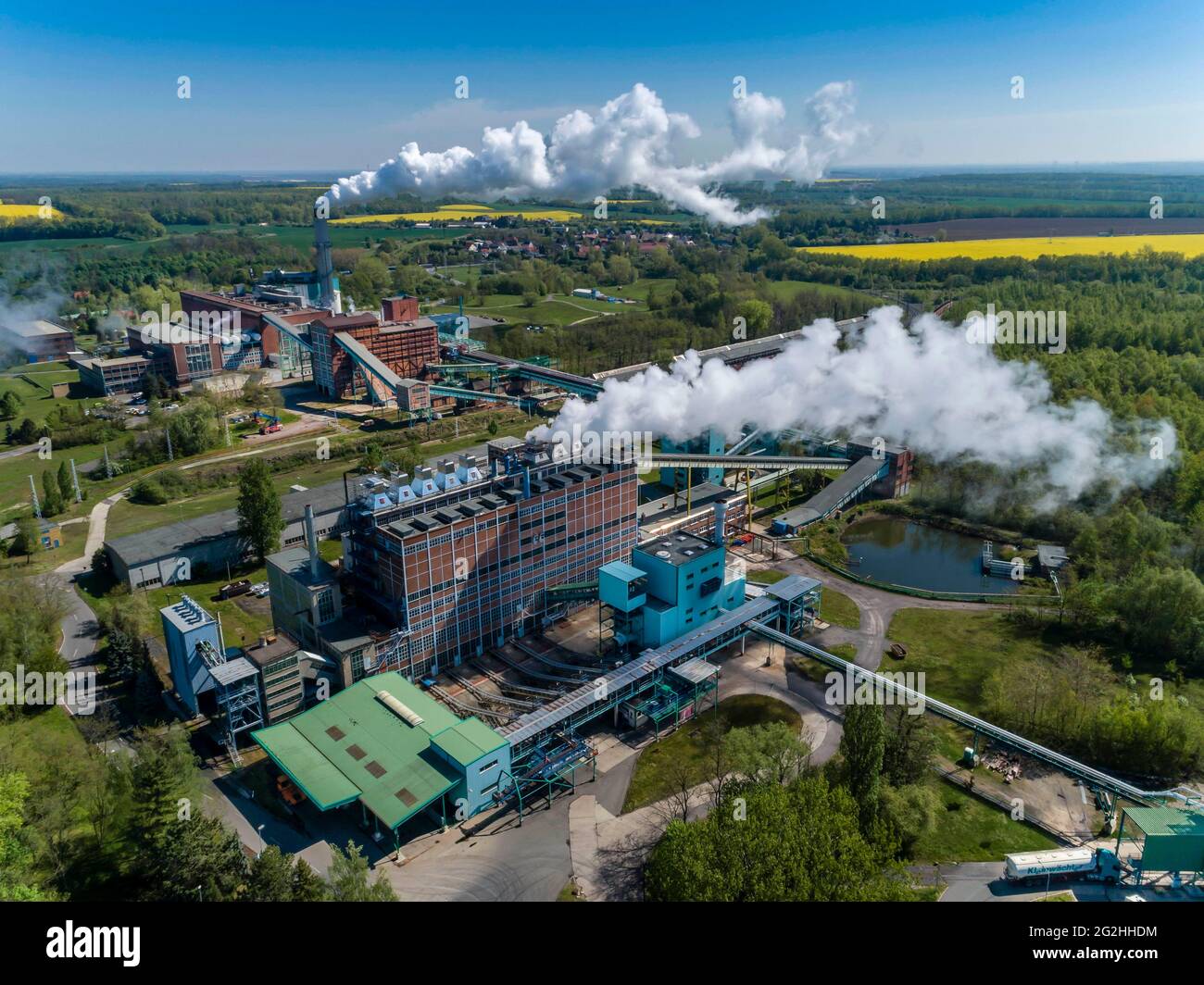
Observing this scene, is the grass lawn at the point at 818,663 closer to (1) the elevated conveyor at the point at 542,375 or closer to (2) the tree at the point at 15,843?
(2) the tree at the point at 15,843

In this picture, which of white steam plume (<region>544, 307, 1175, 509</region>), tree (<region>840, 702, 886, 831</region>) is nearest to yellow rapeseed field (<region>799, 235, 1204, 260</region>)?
white steam plume (<region>544, 307, 1175, 509</region>)

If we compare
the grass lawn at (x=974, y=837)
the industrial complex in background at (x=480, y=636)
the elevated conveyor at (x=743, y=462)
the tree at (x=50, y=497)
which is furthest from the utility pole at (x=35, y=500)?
the grass lawn at (x=974, y=837)

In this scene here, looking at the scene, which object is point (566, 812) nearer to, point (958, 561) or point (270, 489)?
point (270, 489)

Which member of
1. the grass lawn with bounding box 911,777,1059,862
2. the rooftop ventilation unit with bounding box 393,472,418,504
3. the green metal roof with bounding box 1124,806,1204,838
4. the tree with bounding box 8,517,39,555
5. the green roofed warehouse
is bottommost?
the grass lawn with bounding box 911,777,1059,862

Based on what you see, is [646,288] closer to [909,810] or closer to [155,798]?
[909,810]

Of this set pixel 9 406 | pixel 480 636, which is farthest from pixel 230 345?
pixel 480 636

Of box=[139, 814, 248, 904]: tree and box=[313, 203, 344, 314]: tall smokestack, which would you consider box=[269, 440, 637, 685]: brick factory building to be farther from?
box=[313, 203, 344, 314]: tall smokestack
